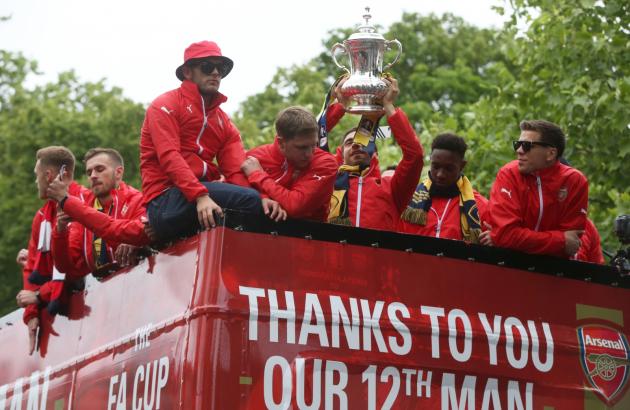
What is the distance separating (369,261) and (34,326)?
284 centimetres

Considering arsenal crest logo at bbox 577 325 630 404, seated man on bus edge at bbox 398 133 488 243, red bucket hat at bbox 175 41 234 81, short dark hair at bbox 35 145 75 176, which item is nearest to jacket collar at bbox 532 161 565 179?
seated man on bus edge at bbox 398 133 488 243

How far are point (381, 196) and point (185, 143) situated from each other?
1.26m

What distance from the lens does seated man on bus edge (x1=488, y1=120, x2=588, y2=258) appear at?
7.04 metres

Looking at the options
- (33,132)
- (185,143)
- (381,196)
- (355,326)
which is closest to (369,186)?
(381,196)

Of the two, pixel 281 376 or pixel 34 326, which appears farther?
pixel 34 326

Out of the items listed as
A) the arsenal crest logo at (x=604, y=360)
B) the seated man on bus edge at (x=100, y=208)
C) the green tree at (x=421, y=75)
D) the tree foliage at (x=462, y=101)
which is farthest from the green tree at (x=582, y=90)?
the green tree at (x=421, y=75)

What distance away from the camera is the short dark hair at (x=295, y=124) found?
22.9 feet

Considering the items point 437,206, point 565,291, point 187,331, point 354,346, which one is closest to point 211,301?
point 187,331

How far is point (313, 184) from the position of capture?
6.93m

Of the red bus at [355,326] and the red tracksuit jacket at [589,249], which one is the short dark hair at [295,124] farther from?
the red tracksuit jacket at [589,249]

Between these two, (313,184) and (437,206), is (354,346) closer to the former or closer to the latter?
(313,184)

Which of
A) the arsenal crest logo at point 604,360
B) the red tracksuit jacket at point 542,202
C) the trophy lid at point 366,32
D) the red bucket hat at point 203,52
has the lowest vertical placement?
the arsenal crest logo at point 604,360

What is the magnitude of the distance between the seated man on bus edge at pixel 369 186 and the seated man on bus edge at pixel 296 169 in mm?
539

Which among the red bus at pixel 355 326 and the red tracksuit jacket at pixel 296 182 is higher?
the red tracksuit jacket at pixel 296 182
